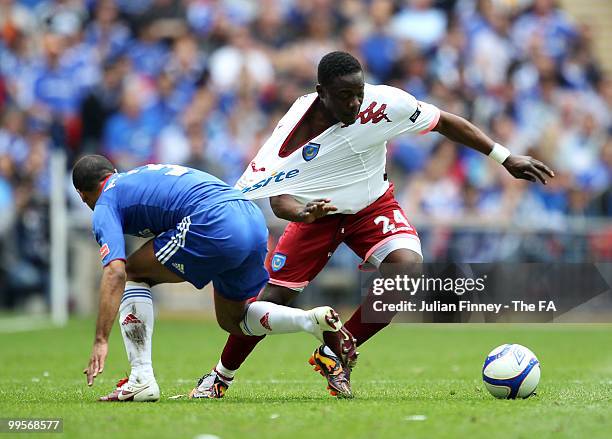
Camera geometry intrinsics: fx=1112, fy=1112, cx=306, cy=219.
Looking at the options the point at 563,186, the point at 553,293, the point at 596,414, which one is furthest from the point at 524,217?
the point at 596,414

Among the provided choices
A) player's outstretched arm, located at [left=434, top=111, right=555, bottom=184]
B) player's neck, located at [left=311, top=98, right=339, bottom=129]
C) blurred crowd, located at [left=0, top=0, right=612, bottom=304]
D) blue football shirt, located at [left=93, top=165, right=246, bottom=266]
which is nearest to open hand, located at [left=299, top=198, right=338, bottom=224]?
blue football shirt, located at [left=93, top=165, right=246, bottom=266]

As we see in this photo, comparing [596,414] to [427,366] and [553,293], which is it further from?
[553,293]

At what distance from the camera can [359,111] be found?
8336 mm

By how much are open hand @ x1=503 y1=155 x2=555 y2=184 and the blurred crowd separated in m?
8.64

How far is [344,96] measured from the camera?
802 centimetres

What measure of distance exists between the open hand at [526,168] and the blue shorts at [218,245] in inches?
82.6

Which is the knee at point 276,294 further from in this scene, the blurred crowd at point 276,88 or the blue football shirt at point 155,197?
the blurred crowd at point 276,88

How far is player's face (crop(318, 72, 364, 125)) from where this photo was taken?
7.96 meters

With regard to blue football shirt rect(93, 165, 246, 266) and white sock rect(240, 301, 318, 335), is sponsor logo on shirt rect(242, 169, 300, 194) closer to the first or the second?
blue football shirt rect(93, 165, 246, 266)

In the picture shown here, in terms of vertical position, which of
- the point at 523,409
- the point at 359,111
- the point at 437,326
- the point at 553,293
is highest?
the point at 359,111

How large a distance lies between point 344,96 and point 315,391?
234 centimetres

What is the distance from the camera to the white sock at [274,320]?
24.7 ft

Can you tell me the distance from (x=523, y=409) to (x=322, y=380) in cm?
307

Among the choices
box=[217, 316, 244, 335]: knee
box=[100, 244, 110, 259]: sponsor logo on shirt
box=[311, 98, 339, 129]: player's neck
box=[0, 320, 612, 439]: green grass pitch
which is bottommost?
box=[0, 320, 612, 439]: green grass pitch
